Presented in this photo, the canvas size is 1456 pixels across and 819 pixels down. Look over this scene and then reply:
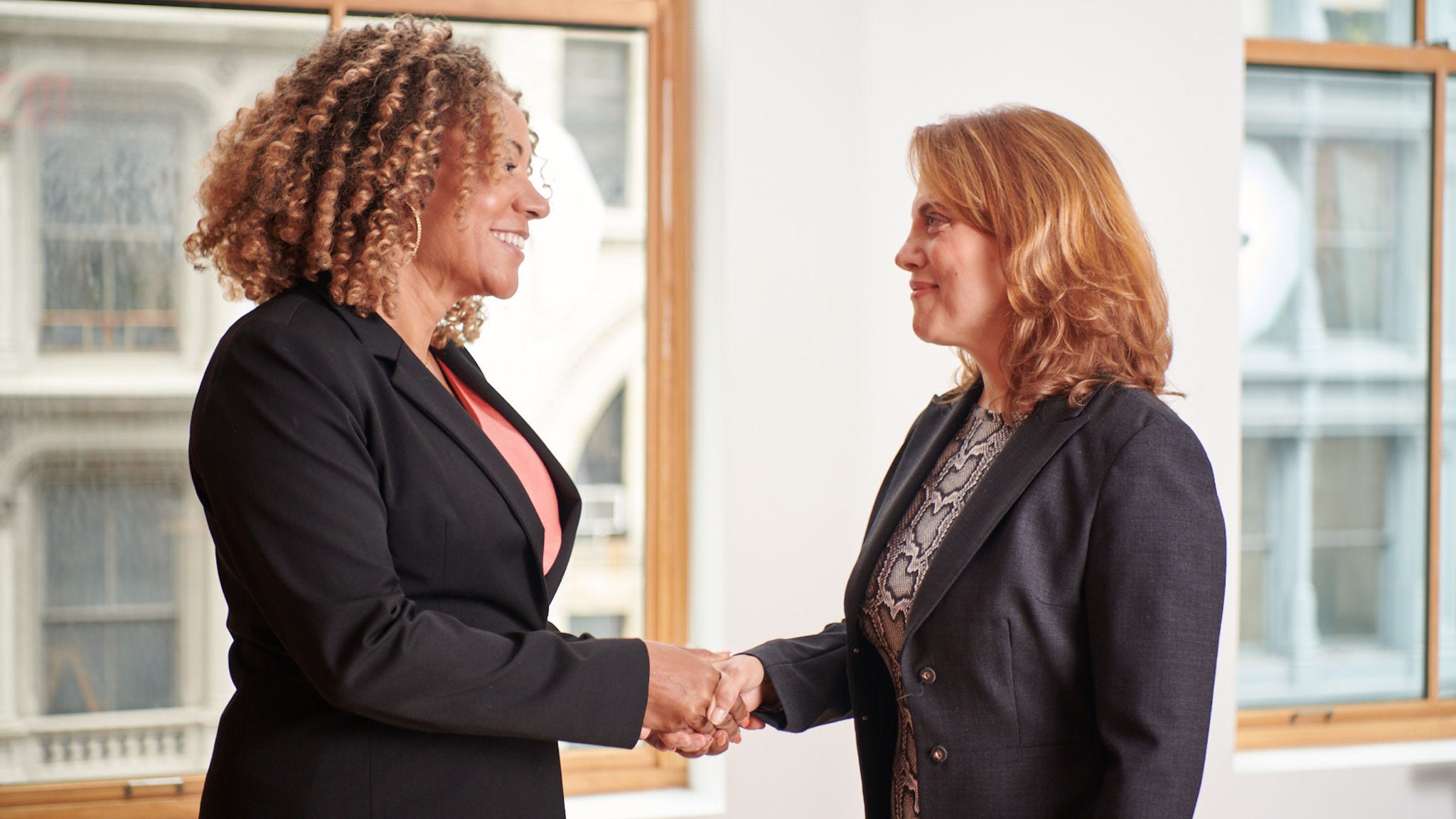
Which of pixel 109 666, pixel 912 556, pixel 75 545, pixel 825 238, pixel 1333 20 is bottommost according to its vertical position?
pixel 109 666

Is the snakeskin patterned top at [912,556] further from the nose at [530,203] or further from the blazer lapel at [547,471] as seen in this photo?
the nose at [530,203]

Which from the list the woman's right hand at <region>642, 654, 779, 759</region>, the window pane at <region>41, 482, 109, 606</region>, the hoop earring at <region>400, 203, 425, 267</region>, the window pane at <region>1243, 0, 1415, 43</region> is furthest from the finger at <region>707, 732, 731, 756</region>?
the window pane at <region>1243, 0, 1415, 43</region>

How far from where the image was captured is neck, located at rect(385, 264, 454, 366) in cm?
155

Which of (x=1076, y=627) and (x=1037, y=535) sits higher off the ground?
(x=1037, y=535)

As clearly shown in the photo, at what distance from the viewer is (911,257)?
1701 mm

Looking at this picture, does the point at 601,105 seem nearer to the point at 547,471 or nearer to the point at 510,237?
the point at 510,237

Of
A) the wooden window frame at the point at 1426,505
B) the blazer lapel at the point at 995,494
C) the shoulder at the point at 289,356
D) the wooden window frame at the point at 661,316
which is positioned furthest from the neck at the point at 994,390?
the wooden window frame at the point at 1426,505

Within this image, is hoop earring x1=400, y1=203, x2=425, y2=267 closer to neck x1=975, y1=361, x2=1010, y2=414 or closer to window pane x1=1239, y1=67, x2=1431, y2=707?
neck x1=975, y1=361, x2=1010, y2=414

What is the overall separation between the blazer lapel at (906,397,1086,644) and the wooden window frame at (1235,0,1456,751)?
2.01 meters

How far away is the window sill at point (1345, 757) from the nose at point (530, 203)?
226 cm

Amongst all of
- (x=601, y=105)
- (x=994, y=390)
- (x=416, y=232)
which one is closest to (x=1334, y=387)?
(x=994, y=390)

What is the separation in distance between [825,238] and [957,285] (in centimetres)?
97

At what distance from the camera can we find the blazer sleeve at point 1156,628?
4.34ft

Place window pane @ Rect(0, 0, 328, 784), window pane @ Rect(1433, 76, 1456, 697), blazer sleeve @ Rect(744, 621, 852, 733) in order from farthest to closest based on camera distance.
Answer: window pane @ Rect(1433, 76, 1456, 697) → window pane @ Rect(0, 0, 328, 784) → blazer sleeve @ Rect(744, 621, 852, 733)
